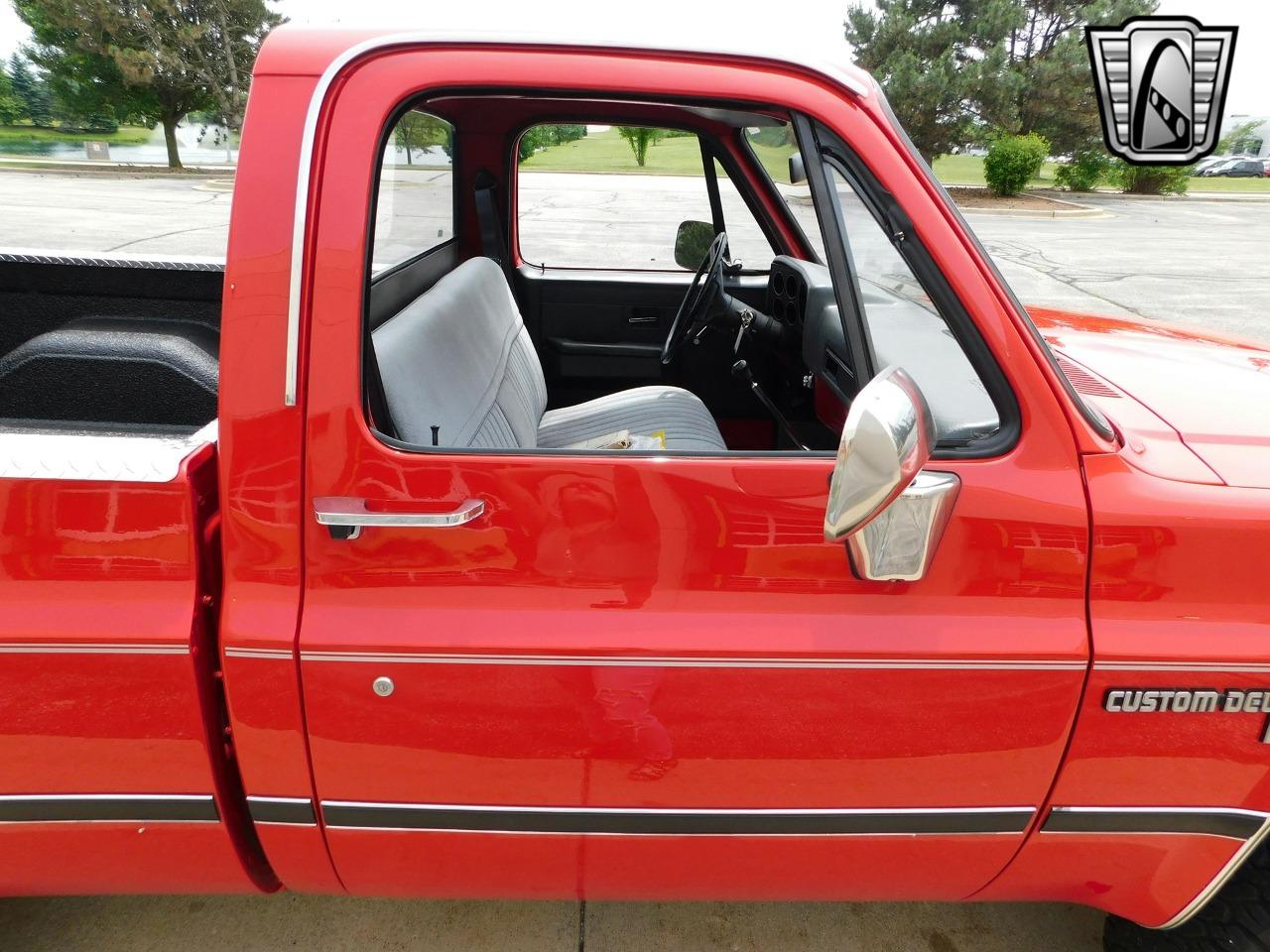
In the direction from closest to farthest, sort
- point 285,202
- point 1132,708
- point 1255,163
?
point 285,202
point 1132,708
point 1255,163

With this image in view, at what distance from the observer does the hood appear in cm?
143

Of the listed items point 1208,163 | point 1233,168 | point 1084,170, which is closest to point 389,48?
point 1084,170

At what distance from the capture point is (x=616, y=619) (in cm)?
126

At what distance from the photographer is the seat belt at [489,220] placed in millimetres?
3055

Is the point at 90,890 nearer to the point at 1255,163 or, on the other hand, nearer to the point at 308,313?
the point at 308,313

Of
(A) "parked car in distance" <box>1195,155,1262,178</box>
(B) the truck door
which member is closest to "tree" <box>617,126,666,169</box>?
→ (B) the truck door

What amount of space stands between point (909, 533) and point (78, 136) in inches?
1614

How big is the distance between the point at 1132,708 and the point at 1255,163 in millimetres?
49362

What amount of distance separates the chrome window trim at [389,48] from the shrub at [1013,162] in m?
23.3

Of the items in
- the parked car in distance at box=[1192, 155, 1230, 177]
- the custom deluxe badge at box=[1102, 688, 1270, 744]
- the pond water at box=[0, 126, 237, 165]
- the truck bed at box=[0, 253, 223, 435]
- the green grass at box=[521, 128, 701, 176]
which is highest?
the green grass at box=[521, 128, 701, 176]

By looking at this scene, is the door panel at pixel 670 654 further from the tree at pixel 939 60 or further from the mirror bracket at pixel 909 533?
the tree at pixel 939 60

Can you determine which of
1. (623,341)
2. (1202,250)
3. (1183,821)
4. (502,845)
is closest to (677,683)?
(502,845)

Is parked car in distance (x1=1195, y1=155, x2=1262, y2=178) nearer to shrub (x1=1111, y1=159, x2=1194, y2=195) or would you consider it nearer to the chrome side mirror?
shrub (x1=1111, y1=159, x2=1194, y2=195)

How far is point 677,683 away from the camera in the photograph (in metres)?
1.27
